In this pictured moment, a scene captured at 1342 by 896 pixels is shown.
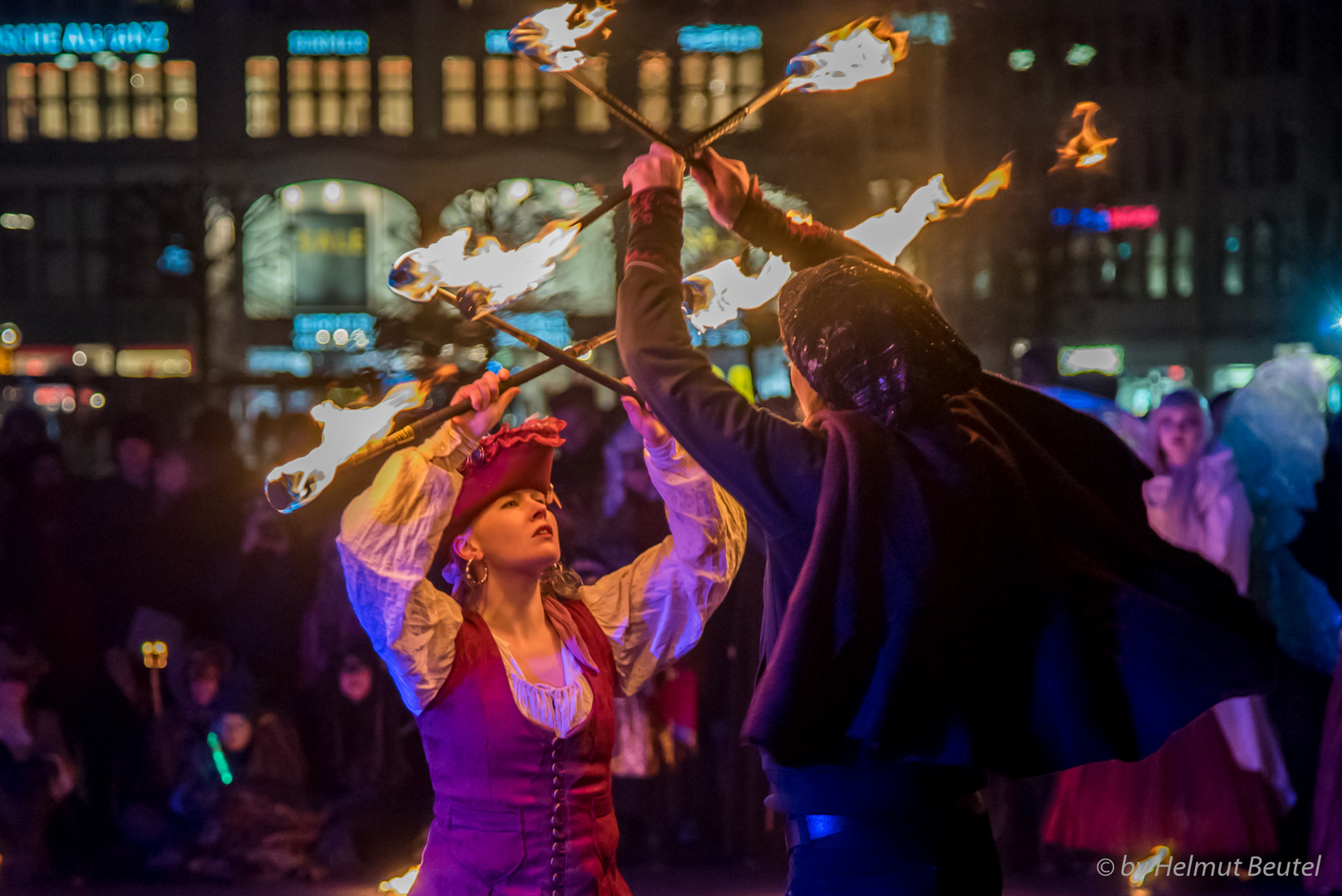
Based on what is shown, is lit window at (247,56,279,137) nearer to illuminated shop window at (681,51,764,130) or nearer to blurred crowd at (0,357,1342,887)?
illuminated shop window at (681,51,764,130)

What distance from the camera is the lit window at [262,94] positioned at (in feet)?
102

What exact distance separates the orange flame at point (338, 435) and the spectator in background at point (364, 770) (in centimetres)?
322

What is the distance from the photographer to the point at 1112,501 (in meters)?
1.97

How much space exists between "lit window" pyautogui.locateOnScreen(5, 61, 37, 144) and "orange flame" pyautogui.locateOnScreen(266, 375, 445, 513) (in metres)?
33.3

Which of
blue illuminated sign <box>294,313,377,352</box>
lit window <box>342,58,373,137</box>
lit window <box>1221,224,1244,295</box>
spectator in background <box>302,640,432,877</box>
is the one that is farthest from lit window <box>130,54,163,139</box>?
spectator in background <box>302,640,432,877</box>

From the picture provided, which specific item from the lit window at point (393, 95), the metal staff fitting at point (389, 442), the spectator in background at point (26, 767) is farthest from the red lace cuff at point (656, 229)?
the lit window at point (393, 95)

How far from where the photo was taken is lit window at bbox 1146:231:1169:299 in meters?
32.7

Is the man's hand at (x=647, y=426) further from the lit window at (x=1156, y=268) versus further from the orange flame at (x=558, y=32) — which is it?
the lit window at (x=1156, y=268)

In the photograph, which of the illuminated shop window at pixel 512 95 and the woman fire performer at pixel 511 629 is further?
the illuminated shop window at pixel 512 95

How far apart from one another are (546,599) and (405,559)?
1.81 feet

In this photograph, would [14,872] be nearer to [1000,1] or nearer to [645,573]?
[645,573]

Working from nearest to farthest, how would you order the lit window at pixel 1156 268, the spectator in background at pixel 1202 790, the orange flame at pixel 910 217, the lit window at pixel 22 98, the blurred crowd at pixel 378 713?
the orange flame at pixel 910 217, the spectator in background at pixel 1202 790, the blurred crowd at pixel 378 713, the lit window at pixel 22 98, the lit window at pixel 1156 268

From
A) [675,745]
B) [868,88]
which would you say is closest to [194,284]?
[868,88]

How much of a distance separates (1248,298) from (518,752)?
33554 mm
